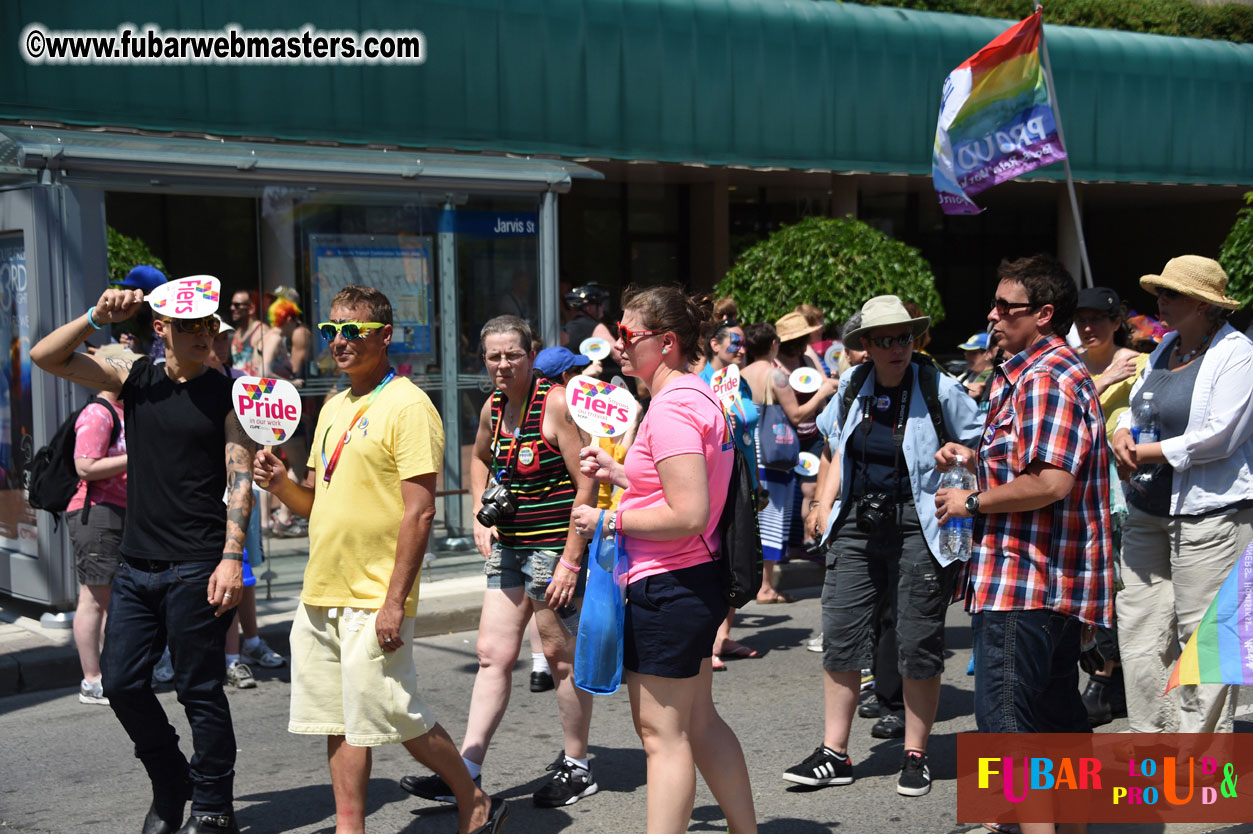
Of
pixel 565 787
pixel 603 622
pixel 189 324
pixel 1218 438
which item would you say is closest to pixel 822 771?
pixel 565 787

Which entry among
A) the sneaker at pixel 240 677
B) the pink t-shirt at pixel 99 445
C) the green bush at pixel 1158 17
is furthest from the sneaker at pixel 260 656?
the green bush at pixel 1158 17

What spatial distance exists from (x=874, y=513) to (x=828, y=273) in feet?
22.1

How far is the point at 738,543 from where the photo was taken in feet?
12.3

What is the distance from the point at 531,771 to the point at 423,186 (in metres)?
A: 5.16

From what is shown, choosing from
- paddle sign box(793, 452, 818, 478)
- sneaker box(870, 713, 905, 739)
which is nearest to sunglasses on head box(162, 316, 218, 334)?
sneaker box(870, 713, 905, 739)

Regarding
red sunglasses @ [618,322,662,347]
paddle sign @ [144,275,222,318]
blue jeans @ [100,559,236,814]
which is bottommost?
blue jeans @ [100,559,236,814]

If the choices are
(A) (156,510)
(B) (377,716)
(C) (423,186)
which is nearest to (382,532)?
(B) (377,716)

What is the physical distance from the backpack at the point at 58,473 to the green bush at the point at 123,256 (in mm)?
3512

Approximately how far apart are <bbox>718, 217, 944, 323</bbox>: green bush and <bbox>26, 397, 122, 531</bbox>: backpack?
6750mm

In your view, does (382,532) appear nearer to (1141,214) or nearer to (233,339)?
(233,339)

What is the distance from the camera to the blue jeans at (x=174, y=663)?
174 inches

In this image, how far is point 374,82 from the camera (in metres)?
11.6

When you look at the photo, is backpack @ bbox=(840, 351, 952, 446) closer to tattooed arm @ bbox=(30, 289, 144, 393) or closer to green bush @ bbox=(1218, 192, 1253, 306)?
tattooed arm @ bbox=(30, 289, 144, 393)

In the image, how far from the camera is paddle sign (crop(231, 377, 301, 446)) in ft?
13.9
